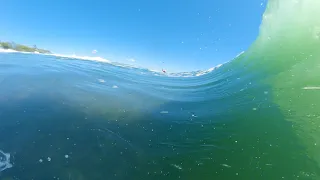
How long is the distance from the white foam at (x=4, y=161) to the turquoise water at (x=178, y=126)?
20 millimetres

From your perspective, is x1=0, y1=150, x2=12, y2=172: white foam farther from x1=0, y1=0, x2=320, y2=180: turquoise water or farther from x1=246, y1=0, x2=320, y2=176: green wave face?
x1=246, y1=0, x2=320, y2=176: green wave face

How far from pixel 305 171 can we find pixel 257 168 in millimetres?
1159

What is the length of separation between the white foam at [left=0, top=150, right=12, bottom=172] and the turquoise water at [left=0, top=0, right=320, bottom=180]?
2 cm

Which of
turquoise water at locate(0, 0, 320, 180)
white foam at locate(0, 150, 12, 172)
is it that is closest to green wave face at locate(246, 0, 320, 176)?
turquoise water at locate(0, 0, 320, 180)

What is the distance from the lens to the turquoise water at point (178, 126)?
5.87 m

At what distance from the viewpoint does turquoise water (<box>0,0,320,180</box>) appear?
19.2 feet

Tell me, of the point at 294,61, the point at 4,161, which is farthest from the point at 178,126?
the point at 294,61

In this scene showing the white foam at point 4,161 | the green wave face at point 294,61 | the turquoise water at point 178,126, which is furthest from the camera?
the green wave face at point 294,61

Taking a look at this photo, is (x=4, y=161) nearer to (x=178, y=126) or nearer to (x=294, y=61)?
(x=178, y=126)

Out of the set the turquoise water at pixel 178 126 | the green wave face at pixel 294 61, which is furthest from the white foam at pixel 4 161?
the green wave face at pixel 294 61

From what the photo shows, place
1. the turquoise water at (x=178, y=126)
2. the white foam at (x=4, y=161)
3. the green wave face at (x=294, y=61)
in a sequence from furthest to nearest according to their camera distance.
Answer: the green wave face at (x=294, y=61)
the turquoise water at (x=178, y=126)
the white foam at (x=4, y=161)

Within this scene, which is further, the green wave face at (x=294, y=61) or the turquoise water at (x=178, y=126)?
the green wave face at (x=294, y=61)

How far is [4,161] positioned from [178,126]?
14.9ft

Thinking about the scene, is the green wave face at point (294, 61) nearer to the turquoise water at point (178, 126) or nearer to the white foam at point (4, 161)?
the turquoise water at point (178, 126)
